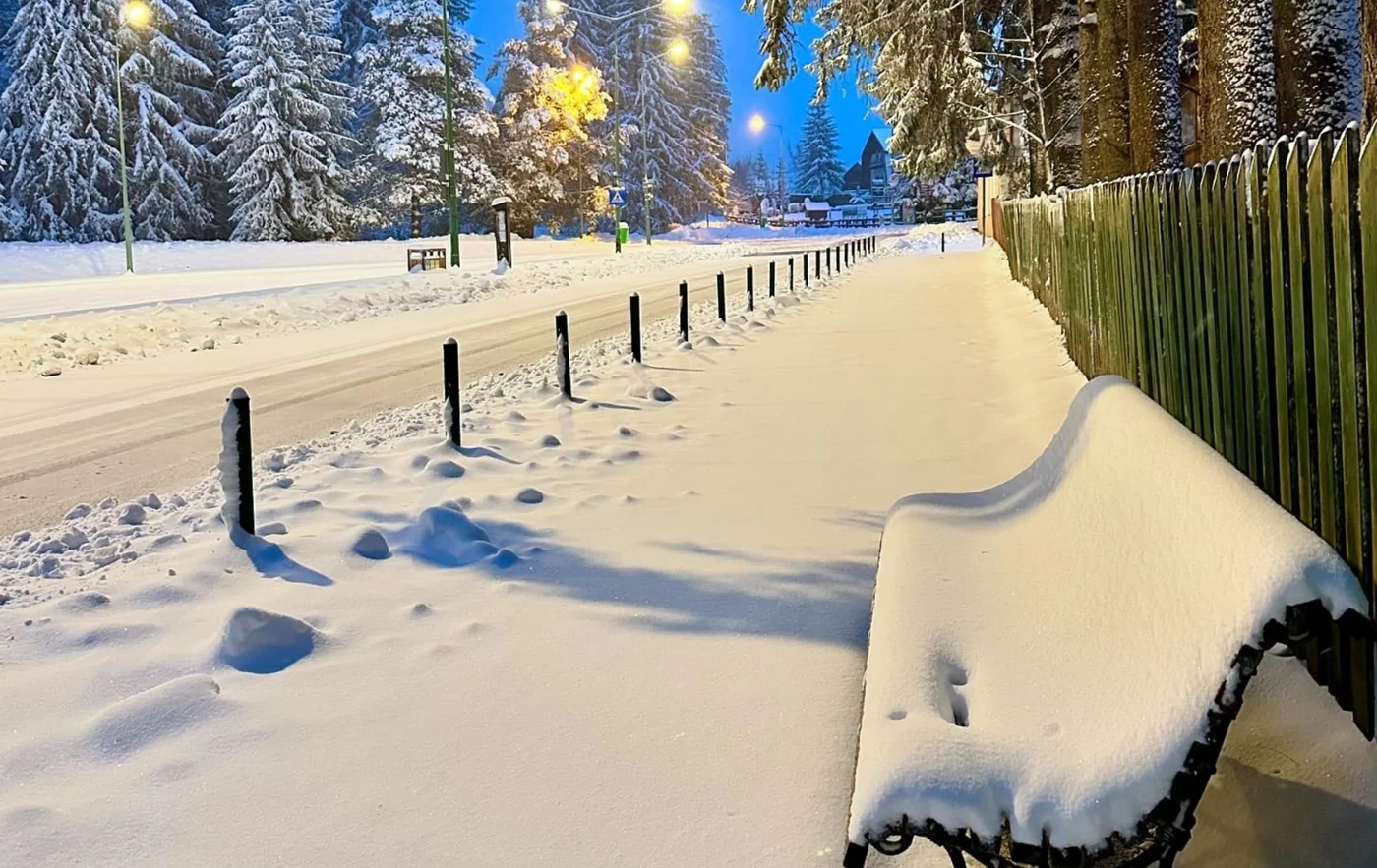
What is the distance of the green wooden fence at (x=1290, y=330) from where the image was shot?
296cm

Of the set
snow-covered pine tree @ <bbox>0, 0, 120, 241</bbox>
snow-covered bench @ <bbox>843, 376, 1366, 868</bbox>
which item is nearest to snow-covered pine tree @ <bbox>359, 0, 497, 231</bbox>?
snow-covered pine tree @ <bbox>0, 0, 120, 241</bbox>

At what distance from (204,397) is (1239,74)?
9622mm

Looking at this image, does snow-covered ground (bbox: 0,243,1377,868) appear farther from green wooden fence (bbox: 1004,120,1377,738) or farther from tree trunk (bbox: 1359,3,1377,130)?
tree trunk (bbox: 1359,3,1377,130)

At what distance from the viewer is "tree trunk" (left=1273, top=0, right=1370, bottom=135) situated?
315 inches

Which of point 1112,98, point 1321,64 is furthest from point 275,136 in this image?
point 1321,64

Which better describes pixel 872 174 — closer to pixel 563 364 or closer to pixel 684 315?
pixel 684 315

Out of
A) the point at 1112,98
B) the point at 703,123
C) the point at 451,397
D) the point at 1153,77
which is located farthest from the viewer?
the point at 703,123

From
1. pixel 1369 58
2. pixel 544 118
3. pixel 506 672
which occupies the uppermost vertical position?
pixel 544 118

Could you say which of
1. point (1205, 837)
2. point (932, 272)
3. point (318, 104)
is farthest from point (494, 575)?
point (318, 104)

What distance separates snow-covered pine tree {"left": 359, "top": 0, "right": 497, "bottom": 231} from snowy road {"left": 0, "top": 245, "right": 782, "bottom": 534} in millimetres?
39877

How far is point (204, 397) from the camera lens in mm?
12344

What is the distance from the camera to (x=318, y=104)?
55938 millimetres

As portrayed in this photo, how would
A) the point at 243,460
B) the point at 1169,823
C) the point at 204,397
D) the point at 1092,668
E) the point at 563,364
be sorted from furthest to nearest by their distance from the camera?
the point at 204,397
the point at 563,364
the point at 243,460
the point at 1092,668
the point at 1169,823

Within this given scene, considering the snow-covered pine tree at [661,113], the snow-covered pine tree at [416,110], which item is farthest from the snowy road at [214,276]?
the snow-covered pine tree at [661,113]
